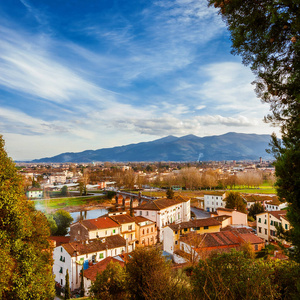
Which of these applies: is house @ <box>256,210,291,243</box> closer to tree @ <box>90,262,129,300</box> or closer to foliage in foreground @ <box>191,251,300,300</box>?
foliage in foreground @ <box>191,251,300,300</box>

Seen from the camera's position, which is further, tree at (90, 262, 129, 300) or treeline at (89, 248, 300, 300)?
tree at (90, 262, 129, 300)

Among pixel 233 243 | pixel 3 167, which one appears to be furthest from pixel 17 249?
pixel 233 243

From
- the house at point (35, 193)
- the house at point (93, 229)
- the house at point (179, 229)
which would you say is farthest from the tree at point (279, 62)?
the house at point (35, 193)

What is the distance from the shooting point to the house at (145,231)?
83.4 feet

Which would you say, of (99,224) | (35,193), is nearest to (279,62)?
(99,224)

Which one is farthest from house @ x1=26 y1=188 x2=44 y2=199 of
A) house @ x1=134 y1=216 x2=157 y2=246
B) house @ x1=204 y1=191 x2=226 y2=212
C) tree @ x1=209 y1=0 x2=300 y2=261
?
tree @ x1=209 y1=0 x2=300 y2=261

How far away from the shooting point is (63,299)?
15.2 meters

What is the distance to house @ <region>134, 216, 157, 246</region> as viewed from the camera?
25422mm

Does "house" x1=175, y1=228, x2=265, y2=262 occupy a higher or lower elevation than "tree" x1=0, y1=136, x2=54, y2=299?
lower

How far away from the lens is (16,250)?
6.76 metres

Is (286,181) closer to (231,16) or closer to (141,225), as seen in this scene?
(231,16)

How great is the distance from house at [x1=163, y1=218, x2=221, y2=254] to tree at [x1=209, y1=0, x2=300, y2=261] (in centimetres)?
1821

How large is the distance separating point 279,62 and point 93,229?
70.6 feet

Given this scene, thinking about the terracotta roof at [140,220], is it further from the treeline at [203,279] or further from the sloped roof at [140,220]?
the treeline at [203,279]
